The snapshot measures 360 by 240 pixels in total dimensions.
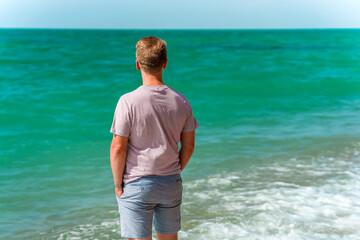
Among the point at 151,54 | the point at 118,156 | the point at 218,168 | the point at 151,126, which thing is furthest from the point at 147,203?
the point at 218,168

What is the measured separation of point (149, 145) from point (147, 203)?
14.1 inches

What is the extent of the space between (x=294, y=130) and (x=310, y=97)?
824 centimetres

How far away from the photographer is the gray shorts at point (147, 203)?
2408 mm

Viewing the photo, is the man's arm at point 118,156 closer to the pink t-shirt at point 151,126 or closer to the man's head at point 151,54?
the pink t-shirt at point 151,126

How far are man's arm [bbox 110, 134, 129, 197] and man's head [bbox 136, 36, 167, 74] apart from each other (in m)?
0.42

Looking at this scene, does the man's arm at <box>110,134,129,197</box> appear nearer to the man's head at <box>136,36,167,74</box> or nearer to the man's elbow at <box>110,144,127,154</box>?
the man's elbow at <box>110,144,127,154</box>

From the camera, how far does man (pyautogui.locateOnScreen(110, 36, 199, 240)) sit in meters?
2.27

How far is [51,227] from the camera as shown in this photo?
4762mm

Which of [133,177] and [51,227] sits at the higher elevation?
[133,177]

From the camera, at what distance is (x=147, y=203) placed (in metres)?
2.44

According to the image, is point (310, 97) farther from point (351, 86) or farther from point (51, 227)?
point (51, 227)

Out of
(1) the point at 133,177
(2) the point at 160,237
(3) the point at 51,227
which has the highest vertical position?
(1) the point at 133,177

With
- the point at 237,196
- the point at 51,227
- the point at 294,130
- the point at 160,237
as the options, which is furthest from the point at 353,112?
the point at 160,237

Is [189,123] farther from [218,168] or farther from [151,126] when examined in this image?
[218,168]
